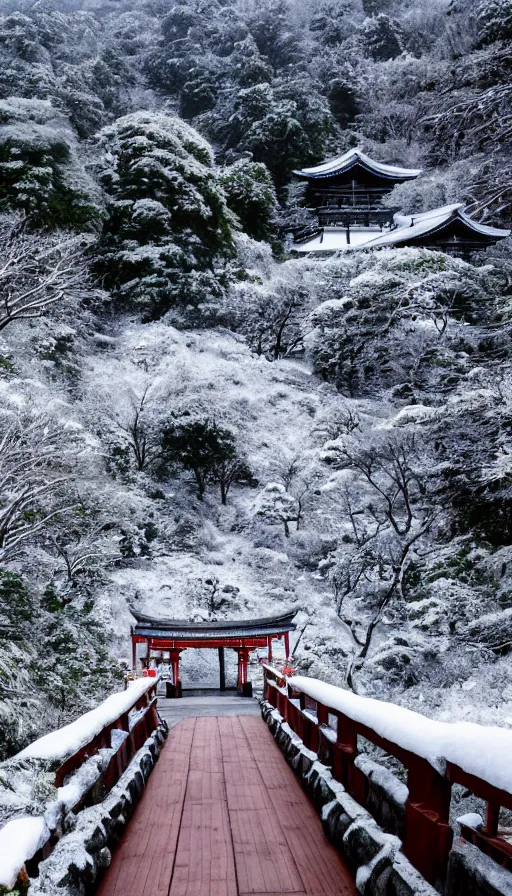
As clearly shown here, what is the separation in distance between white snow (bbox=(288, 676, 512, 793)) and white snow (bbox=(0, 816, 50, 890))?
3.91 ft

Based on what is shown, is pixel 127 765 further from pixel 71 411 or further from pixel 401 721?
pixel 71 411

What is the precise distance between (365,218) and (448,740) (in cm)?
3430

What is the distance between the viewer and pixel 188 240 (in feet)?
93.7

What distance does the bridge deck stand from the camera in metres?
2.53

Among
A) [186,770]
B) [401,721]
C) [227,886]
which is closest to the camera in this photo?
[401,721]

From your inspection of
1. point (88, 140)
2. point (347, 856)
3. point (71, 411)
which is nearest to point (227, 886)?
point (347, 856)

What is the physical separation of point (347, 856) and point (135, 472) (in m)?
20.2

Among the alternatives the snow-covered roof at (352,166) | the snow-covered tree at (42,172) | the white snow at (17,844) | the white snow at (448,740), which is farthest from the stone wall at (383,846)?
the snow-covered roof at (352,166)

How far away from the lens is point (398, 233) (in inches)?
1172

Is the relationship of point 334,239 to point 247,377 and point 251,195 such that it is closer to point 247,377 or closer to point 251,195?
point 251,195

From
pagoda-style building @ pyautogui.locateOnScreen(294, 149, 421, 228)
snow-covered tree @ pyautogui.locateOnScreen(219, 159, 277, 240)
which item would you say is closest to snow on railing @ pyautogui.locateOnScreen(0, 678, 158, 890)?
snow-covered tree @ pyautogui.locateOnScreen(219, 159, 277, 240)

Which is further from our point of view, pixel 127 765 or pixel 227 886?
pixel 127 765

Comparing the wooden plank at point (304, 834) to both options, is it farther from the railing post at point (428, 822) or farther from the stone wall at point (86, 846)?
the stone wall at point (86, 846)

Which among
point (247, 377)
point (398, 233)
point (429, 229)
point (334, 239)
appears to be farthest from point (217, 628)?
point (334, 239)
